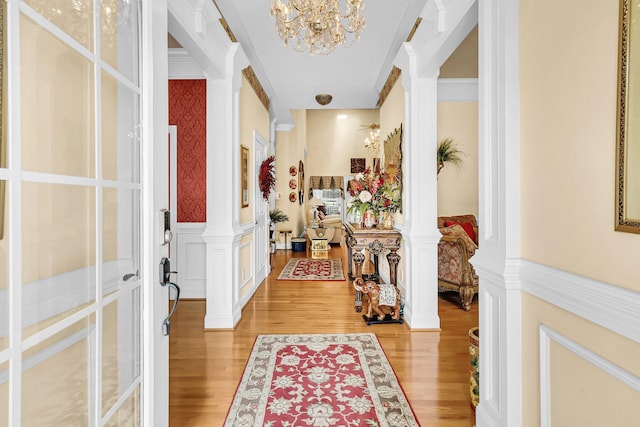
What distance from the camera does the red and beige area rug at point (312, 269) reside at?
5.92 meters

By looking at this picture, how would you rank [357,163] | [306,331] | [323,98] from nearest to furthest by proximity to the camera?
[306,331], [323,98], [357,163]

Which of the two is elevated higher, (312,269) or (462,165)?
(462,165)

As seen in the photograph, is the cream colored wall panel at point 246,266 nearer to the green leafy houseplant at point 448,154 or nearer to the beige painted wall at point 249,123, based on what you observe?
the beige painted wall at point 249,123

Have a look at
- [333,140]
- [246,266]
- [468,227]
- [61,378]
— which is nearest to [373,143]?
[468,227]

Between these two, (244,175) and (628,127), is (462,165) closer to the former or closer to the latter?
(244,175)

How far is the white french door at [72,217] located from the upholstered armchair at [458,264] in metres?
3.66

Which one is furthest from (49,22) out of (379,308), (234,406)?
(379,308)

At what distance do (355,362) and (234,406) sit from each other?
3.21 ft

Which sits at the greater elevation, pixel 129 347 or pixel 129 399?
pixel 129 347

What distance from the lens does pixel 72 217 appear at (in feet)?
3.44

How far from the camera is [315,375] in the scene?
102 inches

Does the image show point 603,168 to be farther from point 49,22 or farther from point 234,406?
point 234,406

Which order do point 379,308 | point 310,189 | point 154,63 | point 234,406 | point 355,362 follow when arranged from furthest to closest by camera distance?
1. point 310,189
2. point 379,308
3. point 355,362
4. point 234,406
5. point 154,63

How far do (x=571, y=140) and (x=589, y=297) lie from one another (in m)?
0.54
